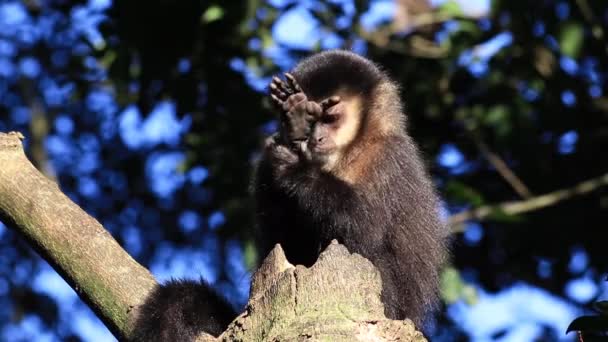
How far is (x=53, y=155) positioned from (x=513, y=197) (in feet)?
24.3

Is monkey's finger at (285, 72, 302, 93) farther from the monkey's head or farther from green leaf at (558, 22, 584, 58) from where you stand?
green leaf at (558, 22, 584, 58)

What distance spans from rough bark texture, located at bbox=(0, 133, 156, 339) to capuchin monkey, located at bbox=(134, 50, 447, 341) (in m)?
0.38

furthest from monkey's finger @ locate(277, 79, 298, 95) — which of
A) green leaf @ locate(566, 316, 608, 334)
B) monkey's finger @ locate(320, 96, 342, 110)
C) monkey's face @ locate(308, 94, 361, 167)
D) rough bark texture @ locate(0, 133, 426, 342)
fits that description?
green leaf @ locate(566, 316, 608, 334)

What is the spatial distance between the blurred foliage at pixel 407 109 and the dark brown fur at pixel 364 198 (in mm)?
1796

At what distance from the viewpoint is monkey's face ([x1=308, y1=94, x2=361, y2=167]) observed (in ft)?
23.1

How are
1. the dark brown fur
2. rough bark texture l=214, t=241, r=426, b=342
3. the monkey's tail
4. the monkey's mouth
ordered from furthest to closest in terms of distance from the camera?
the monkey's mouth
the dark brown fur
the monkey's tail
rough bark texture l=214, t=241, r=426, b=342

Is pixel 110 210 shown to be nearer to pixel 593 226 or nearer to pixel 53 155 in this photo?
pixel 53 155

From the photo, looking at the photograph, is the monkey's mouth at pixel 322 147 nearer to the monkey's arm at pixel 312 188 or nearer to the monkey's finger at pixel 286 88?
the monkey's arm at pixel 312 188

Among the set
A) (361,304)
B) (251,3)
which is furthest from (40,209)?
(251,3)

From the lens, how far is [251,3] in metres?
8.96

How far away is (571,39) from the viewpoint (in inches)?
392

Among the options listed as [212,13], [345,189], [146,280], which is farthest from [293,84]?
[212,13]

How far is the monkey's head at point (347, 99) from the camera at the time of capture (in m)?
7.29

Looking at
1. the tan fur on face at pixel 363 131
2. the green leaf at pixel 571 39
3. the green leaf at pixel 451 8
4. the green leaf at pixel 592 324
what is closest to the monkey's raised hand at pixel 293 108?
the tan fur on face at pixel 363 131
